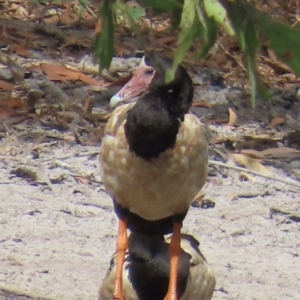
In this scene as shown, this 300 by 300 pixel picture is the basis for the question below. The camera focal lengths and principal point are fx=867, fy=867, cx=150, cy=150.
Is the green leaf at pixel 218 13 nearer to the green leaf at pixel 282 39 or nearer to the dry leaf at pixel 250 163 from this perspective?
the green leaf at pixel 282 39

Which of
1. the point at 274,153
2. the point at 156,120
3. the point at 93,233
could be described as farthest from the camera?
the point at 274,153

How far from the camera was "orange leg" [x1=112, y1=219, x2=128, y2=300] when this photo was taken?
414 cm

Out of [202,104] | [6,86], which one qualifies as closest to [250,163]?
[202,104]

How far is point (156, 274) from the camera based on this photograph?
4.43 m

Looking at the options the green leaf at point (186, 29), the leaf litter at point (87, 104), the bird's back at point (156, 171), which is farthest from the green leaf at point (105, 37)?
the leaf litter at point (87, 104)

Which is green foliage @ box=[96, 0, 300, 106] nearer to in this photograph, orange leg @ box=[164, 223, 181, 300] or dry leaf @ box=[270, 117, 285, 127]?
orange leg @ box=[164, 223, 181, 300]

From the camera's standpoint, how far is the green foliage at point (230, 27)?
1417 millimetres

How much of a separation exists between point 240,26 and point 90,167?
4.60m

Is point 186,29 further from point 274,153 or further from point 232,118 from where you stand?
point 232,118

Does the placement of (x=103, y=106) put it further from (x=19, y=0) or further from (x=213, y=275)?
(x=213, y=275)

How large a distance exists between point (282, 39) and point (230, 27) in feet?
0.30

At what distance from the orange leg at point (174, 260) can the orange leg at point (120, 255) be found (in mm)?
229

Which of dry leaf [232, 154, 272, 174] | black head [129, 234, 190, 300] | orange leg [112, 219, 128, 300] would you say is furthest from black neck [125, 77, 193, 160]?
dry leaf [232, 154, 272, 174]

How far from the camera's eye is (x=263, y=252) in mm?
5137
